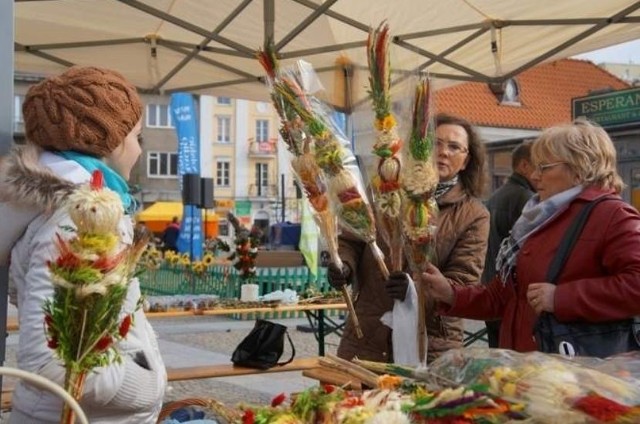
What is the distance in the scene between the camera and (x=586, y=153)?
8.58 ft

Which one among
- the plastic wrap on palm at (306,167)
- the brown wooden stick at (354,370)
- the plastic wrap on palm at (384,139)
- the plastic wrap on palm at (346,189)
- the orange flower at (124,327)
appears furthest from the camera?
the plastic wrap on palm at (306,167)

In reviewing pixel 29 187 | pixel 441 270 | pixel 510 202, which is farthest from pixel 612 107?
pixel 29 187

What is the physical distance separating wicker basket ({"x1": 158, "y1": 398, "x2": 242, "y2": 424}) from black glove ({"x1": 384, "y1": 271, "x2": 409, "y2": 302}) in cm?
74

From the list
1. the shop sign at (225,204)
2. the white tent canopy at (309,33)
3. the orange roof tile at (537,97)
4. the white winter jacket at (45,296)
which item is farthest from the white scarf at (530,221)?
the shop sign at (225,204)

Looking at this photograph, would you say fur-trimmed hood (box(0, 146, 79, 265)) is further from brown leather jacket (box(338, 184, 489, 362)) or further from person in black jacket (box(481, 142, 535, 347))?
person in black jacket (box(481, 142, 535, 347))

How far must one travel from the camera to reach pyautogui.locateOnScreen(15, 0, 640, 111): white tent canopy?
5.80 m

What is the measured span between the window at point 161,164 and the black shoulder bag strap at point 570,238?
50201mm

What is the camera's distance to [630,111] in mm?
10953

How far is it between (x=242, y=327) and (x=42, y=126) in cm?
981

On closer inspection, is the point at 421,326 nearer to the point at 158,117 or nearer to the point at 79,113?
the point at 79,113

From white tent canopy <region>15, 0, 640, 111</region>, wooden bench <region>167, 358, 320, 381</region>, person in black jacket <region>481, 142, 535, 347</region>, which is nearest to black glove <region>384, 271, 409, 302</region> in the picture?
person in black jacket <region>481, 142, 535, 347</region>

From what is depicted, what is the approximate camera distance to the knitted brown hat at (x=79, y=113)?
182cm

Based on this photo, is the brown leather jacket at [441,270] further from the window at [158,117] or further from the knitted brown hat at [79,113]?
the window at [158,117]

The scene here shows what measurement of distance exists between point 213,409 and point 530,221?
1311 millimetres
